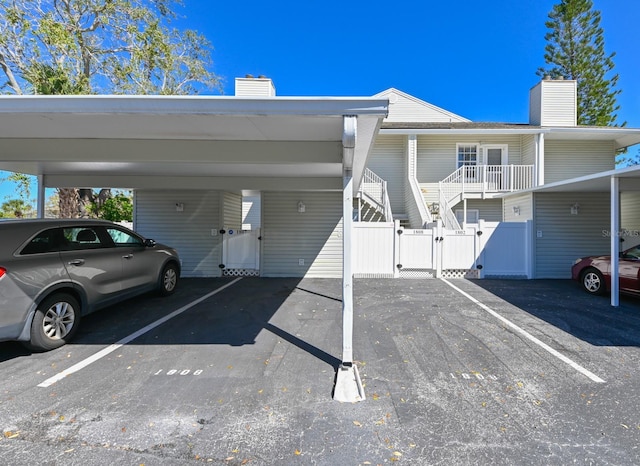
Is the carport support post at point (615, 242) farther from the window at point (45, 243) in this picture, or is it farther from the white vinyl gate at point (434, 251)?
the window at point (45, 243)

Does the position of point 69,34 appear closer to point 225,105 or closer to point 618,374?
point 225,105

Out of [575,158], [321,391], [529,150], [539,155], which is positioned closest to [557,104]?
[575,158]

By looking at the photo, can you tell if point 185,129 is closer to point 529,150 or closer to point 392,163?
point 392,163

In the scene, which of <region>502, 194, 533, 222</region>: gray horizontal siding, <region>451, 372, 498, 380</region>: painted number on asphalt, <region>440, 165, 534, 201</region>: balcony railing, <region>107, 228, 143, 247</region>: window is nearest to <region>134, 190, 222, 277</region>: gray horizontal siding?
<region>107, 228, 143, 247</region>: window

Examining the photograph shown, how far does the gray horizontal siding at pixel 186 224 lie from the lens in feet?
30.9

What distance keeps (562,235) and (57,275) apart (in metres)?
11.8

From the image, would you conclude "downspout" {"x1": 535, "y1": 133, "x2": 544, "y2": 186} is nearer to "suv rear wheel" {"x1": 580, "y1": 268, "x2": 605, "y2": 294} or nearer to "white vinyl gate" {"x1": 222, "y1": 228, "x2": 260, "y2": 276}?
"suv rear wheel" {"x1": 580, "y1": 268, "x2": 605, "y2": 294}

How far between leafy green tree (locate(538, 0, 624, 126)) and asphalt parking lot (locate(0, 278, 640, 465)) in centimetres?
2121

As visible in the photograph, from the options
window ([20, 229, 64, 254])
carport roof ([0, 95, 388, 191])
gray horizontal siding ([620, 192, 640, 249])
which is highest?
carport roof ([0, 95, 388, 191])

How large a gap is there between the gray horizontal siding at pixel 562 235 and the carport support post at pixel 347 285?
8.44 metres

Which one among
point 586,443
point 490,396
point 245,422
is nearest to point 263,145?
point 245,422

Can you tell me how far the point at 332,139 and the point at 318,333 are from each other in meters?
2.74

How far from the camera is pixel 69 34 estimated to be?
10883mm

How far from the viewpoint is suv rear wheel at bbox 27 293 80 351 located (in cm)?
375
